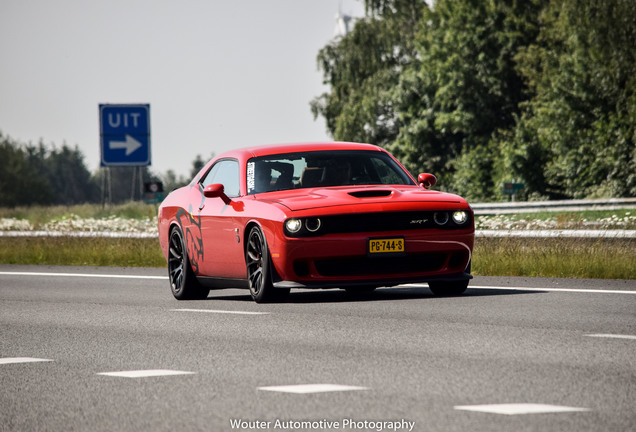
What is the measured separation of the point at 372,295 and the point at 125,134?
1569 cm

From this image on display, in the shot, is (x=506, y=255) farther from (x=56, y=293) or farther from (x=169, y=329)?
(x=169, y=329)

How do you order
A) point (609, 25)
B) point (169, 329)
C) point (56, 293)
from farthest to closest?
point (609, 25), point (56, 293), point (169, 329)

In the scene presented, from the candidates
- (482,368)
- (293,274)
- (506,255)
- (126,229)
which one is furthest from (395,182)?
(126,229)

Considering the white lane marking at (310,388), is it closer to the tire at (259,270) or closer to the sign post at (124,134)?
the tire at (259,270)

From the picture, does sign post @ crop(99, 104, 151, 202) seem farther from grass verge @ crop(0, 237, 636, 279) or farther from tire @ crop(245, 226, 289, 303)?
tire @ crop(245, 226, 289, 303)

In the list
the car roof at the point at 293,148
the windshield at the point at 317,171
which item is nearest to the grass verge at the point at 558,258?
the windshield at the point at 317,171

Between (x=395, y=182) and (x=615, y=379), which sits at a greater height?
(x=395, y=182)

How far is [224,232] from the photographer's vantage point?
13133mm

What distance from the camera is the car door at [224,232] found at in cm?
1288

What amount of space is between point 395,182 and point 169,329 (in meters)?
3.63

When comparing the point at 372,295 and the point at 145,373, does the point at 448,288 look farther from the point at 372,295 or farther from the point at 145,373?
the point at 145,373

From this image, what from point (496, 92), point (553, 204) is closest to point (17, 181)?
point (496, 92)

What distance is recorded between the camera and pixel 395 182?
13.6 metres

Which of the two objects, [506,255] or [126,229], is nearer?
[506,255]
